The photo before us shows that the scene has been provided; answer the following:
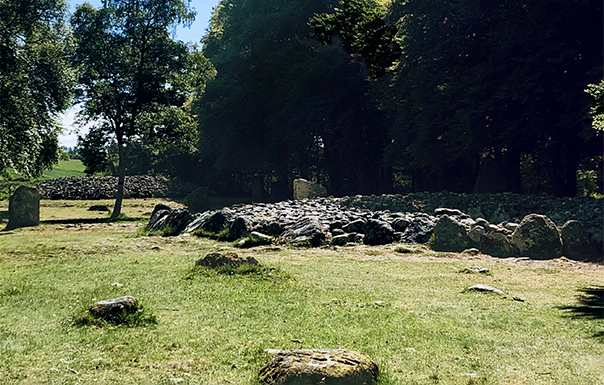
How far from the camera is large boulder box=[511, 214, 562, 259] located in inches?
637

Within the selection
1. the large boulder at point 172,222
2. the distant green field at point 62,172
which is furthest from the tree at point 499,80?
the distant green field at point 62,172

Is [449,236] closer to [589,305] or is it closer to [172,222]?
[589,305]

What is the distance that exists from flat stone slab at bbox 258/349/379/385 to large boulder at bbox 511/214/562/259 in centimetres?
1264

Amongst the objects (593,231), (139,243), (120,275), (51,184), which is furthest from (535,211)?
(51,184)

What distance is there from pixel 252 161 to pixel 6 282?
116ft

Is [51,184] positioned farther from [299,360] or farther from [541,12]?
[299,360]

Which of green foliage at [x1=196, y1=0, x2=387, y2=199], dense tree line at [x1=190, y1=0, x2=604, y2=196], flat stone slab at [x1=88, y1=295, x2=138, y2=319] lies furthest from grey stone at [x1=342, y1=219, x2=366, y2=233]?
green foliage at [x1=196, y1=0, x2=387, y2=199]

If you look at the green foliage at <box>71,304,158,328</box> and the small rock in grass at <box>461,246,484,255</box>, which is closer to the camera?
the green foliage at <box>71,304,158,328</box>

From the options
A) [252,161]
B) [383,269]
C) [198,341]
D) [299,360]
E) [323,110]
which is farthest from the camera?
[252,161]

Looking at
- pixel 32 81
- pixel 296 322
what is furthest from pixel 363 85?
pixel 296 322

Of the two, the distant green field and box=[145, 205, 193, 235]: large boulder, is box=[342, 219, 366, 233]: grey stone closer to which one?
box=[145, 205, 193, 235]: large boulder

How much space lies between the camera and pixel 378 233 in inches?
698

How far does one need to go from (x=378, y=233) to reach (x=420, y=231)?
4.50ft

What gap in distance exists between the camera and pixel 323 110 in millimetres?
41562
